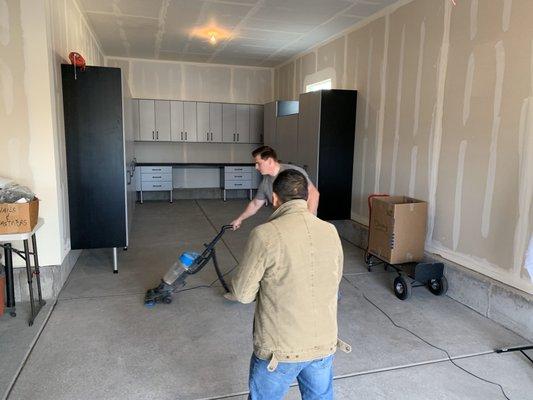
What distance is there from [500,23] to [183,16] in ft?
11.7

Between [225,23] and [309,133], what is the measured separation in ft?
6.07

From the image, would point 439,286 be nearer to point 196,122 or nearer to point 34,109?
point 34,109

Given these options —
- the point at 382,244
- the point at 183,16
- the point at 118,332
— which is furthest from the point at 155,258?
the point at 183,16

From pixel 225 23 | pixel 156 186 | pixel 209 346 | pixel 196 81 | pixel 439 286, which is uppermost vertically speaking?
pixel 225 23

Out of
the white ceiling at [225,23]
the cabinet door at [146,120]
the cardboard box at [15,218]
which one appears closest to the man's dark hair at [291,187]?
the cardboard box at [15,218]

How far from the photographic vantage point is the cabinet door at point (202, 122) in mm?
8172

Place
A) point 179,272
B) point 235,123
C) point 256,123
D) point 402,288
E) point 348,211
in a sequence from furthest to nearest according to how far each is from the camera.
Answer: point 256,123
point 235,123
point 348,211
point 402,288
point 179,272

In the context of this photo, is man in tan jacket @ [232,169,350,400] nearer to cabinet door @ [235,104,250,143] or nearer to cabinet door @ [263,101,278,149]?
cabinet door @ [263,101,278,149]

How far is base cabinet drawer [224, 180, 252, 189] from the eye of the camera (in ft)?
27.3

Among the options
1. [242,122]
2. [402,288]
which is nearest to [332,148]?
[402,288]

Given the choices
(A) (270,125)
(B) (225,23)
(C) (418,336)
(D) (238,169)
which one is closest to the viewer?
(C) (418,336)

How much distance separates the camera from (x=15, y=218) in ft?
8.74

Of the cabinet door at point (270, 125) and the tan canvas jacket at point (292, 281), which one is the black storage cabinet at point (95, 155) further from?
the cabinet door at point (270, 125)

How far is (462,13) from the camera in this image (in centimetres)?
349
